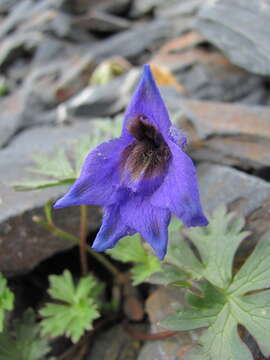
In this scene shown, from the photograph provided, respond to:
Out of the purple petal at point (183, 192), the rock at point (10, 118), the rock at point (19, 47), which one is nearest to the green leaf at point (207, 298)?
the purple petal at point (183, 192)

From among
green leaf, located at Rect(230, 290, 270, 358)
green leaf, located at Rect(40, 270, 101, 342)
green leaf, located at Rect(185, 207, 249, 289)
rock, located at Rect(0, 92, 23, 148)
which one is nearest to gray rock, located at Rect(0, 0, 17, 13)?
rock, located at Rect(0, 92, 23, 148)

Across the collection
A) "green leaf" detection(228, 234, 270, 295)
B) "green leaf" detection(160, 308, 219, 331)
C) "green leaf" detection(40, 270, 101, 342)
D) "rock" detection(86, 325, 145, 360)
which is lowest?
"rock" detection(86, 325, 145, 360)

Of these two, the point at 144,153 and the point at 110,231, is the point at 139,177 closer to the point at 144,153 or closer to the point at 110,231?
the point at 144,153

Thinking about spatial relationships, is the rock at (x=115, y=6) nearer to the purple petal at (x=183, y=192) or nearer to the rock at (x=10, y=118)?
the rock at (x=10, y=118)

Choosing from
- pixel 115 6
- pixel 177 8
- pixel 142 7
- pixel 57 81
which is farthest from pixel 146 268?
pixel 115 6

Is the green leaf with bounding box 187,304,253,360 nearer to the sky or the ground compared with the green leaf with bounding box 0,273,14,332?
nearer to the sky

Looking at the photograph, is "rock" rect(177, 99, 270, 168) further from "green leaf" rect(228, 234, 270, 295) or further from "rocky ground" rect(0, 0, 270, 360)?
"green leaf" rect(228, 234, 270, 295)

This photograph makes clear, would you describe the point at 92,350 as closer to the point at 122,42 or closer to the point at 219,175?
the point at 219,175

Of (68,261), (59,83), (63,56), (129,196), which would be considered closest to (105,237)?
(129,196)
